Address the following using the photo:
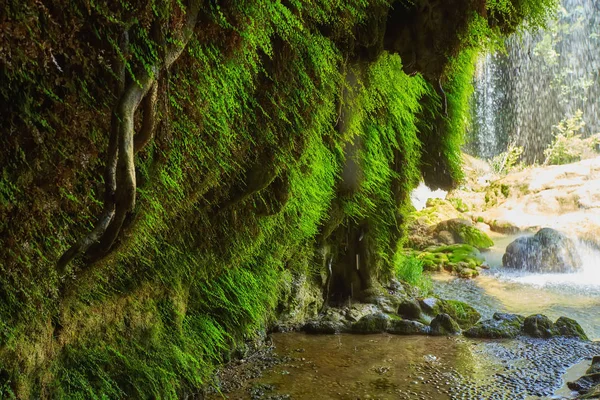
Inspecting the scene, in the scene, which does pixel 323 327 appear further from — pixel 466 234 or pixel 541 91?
pixel 541 91

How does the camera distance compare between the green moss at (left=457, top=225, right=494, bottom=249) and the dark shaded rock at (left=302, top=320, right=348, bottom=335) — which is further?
the green moss at (left=457, top=225, right=494, bottom=249)

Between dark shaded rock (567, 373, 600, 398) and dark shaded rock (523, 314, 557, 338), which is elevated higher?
dark shaded rock (523, 314, 557, 338)

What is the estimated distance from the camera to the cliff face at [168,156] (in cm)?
174

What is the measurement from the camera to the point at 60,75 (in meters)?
1.75

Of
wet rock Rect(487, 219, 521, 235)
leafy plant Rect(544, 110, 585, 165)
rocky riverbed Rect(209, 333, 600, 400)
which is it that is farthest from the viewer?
leafy plant Rect(544, 110, 585, 165)

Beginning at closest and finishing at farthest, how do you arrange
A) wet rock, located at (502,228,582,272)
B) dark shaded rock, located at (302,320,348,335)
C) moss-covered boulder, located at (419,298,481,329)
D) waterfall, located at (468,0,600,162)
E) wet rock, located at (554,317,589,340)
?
dark shaded rock, located at (302,320,348,335) < wet rock, located at (554,317,589,340) < moss-covered boulder, located at (419,298,481,329) < wet rock, located at (502,228,582,272) < waterfall, located at (468,0,600,162)

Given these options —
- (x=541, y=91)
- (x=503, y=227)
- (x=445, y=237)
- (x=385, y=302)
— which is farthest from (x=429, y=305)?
(x=541, y=91)

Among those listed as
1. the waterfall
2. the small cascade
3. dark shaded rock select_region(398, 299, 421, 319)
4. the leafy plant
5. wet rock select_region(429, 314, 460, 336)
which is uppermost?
the waterfall

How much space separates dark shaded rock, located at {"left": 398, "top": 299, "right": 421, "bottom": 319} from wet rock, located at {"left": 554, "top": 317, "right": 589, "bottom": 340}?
169cm

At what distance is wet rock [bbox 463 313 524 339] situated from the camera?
595 centimetres

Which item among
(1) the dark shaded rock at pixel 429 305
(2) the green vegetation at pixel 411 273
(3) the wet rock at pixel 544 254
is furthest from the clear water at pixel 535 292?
(1) the dark shaded rock at pixel 429 305

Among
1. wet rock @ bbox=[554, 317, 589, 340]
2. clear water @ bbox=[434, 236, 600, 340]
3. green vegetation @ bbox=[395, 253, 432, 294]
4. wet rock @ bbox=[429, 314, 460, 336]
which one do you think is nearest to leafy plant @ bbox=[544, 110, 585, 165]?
clear water @ bbox=[434, 236, 600, 340]

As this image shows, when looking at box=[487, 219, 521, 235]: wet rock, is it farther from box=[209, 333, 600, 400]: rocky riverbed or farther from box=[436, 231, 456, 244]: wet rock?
box=[209, 333, 600, 400]: rocky riverbed

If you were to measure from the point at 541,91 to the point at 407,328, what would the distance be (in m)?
20.2
